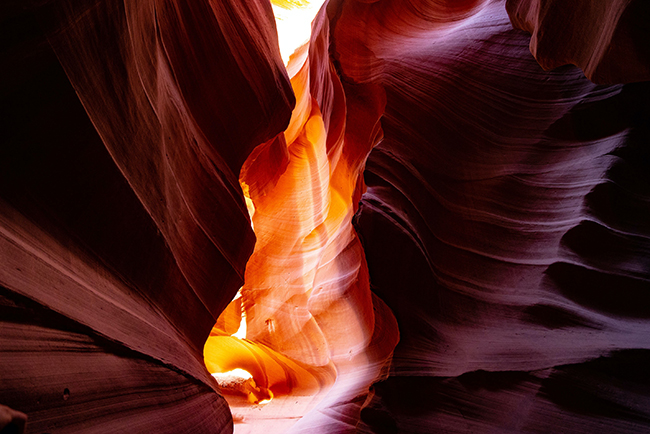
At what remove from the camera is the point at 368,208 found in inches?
173

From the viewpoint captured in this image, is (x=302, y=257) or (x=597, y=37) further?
(x=302, y=257)

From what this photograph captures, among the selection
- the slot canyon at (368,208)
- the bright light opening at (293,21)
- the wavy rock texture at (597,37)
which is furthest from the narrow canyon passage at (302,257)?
the wavy rock texture at (597,37)

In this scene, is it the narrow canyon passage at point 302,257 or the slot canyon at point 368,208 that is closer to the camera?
the slot canyon at point 368,208

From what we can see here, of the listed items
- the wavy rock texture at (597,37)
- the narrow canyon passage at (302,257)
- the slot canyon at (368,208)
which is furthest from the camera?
the narrow canyon passage at (302,257)

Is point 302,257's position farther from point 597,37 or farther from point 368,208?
point 597,37

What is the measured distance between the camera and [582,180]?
13.1ft

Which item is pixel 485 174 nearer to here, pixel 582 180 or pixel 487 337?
pixel 582 180

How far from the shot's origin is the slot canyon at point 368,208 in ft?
6.09

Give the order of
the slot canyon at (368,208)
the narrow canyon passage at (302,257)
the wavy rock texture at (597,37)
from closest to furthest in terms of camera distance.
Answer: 1. the slot canyon at (368,208)
2. the wavy rock texture at (597,37)
3. the narrow canyon passage at (302,257)

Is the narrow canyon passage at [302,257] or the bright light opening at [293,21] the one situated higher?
the bright light opening at [293,21]

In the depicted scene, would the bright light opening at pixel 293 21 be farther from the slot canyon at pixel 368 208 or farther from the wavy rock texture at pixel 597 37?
the wavy rock texture at pixel 597 37

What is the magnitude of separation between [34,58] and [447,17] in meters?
6.09

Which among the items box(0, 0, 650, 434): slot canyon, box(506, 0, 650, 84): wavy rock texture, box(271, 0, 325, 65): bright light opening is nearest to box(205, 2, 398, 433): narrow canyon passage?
box(271, 0, 325, 65): bright light opening

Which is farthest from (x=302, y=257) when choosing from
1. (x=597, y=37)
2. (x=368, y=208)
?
(x=597, y=37)
